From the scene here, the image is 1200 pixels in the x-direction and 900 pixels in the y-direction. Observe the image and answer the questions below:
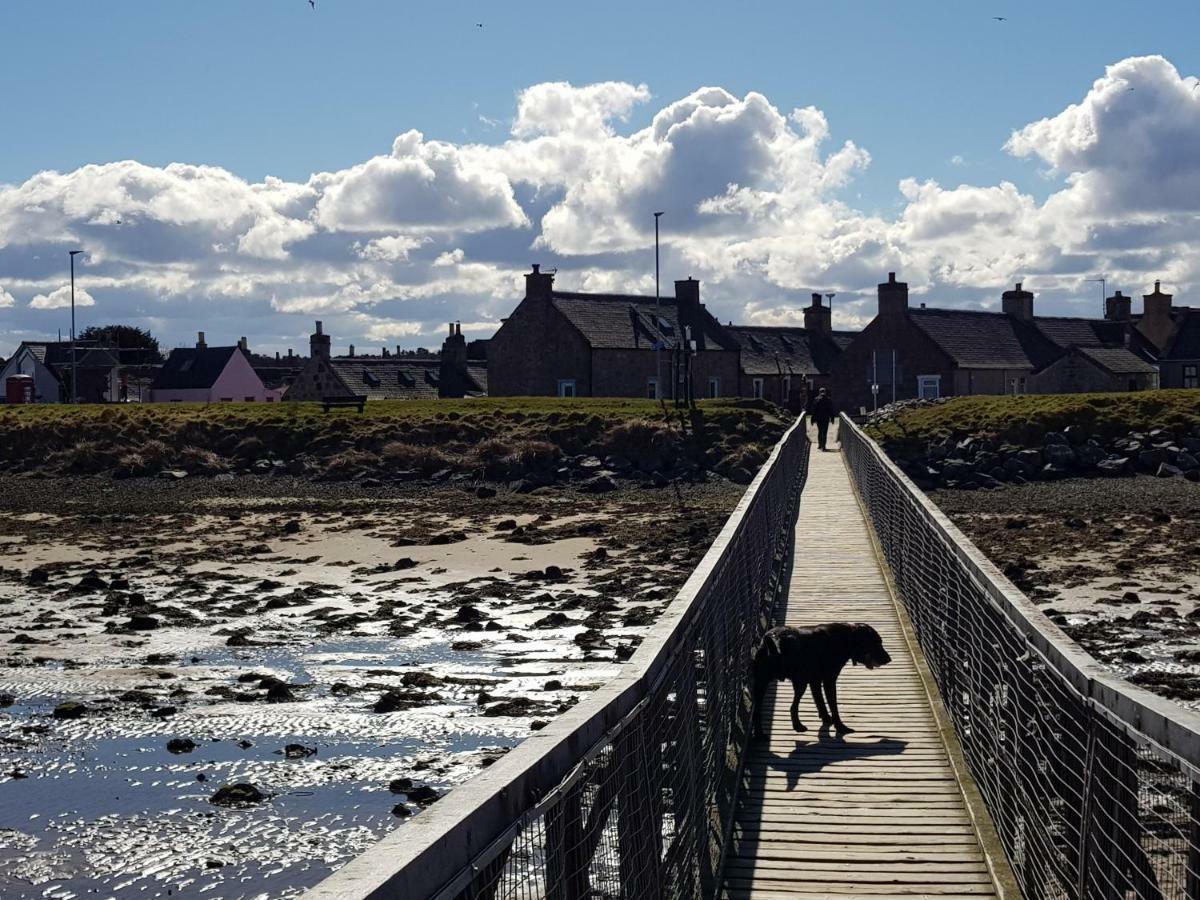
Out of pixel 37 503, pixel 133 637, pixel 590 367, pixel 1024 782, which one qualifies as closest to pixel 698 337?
pixel 590 367

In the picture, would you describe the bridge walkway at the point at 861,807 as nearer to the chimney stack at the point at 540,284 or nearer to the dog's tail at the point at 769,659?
the dog's tail at the point at 769,659

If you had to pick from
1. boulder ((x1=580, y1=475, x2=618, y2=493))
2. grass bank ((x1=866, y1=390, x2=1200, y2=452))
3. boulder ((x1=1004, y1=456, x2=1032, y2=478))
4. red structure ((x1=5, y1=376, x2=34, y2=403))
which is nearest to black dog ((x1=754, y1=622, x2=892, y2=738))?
boulder ((x1=580, y1=475, x2=618, y2=493))

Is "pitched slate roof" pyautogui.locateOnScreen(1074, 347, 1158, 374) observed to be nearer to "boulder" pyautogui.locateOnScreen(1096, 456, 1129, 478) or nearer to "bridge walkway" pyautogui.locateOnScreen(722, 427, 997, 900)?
"boulder" pyautogui.locateOnScreen(1096, 456, 1129, 478)

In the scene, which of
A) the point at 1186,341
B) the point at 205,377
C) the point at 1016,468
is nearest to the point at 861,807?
the point at 1016,468

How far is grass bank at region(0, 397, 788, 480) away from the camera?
4619 centimetres

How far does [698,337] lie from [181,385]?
35996mm

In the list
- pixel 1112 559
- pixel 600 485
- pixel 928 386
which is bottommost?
pixel 1112 559

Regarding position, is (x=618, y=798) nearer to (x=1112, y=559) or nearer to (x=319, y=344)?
(x=1112, y=559)

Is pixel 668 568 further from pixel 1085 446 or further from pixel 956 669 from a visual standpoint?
pixel 1085 446

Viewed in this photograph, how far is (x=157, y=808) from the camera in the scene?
11820 millimetres

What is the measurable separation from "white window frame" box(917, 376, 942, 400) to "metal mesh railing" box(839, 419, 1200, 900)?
2437 inches

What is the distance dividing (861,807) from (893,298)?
219 ft

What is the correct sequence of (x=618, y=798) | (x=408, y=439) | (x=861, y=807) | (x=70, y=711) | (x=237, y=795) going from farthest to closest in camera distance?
(x=408, y=439), (x=70, y=711), (x=237, y=795), (x=861, y=807), (x=618, y=798)

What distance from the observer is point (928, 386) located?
7194 centimetres
